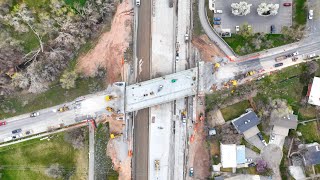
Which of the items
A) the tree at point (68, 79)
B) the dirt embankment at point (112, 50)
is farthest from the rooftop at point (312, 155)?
the tree at point (68, 79)

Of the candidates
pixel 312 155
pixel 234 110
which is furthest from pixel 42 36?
pixel 312 155

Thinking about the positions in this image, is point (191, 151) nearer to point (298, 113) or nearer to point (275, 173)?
point (275, 173)

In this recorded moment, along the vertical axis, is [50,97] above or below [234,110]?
above

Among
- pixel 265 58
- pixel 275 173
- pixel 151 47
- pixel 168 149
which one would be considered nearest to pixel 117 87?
pixel 151 47

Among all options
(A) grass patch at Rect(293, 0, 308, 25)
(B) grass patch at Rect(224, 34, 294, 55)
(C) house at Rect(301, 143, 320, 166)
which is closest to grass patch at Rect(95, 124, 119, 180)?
(B) grass patch at Rect(224, 34, 294, 55)

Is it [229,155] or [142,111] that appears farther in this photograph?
[142,111]

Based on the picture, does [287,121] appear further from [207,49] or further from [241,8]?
[241,8]
